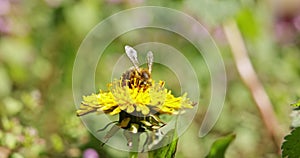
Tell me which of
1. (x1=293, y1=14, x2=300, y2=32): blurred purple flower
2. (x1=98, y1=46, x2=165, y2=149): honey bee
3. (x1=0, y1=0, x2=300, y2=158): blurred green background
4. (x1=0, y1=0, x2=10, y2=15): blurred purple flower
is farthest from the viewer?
(x1=293, y1=14, x2=300, y2=32): blurred purple flower

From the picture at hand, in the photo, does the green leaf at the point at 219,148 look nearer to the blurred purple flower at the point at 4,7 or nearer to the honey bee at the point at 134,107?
the honey bee at the point at 134,107

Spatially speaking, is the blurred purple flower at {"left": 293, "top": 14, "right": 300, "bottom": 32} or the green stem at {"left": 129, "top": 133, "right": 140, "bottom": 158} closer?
the green stem at {"left": 129, "top": 133, "right": 140, "bottom": 158}

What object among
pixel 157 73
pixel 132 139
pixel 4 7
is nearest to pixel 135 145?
pixel 132 139

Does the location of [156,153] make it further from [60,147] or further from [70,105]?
Answer: [70,105]

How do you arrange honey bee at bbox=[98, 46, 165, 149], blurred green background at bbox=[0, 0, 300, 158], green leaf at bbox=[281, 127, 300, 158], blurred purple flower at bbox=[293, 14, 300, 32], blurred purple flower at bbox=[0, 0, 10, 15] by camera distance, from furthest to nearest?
1. blurred purple flower at bbox=[293, 14, 300, 32]
2. blurred purple flower at bbox=[0, 0, 10, 15]
3. blurred green background at bbox=[0, 0, 300, 158]
4. green leaf at bbox=[281, 127, 300, 158]
5. honey bee at bbox=[98, 46, 165, 149]

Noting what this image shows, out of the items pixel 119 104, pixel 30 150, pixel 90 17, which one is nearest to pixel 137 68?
pixel 119 104

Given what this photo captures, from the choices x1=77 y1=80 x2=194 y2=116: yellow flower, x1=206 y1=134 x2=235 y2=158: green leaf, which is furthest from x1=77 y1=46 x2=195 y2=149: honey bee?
x1=206 y1=134 x2=235 y2=158: green leaf

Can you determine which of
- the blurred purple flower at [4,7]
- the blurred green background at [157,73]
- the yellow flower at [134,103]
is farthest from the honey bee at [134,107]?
the blurred purple flower at [4,7]

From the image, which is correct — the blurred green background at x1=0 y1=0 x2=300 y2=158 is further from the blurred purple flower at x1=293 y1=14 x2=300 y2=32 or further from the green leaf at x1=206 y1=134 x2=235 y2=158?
the green leaf at x1=206 y1=134 x2=235 y2=158
